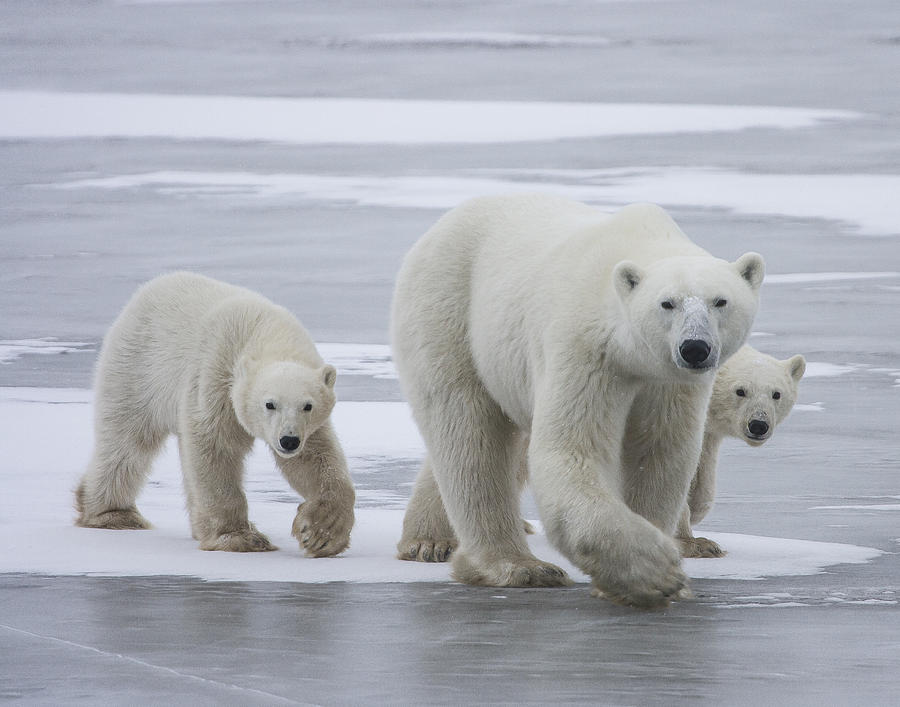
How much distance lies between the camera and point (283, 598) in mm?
4988

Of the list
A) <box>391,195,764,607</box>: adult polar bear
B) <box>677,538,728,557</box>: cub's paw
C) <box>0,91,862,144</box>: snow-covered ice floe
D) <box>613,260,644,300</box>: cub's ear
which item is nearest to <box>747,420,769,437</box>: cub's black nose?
<box>677,538,728,557</box>: cub's paw

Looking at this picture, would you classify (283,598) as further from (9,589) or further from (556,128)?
(556,128)

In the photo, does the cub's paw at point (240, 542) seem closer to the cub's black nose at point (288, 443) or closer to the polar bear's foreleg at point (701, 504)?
the cub's black nose at point (288, 443)

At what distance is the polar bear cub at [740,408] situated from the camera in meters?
6.31

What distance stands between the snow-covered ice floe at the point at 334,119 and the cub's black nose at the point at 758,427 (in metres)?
11.0

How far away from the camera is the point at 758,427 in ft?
20.8

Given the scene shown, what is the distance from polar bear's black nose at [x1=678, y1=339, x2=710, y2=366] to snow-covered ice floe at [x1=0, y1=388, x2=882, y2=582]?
43.0 inches

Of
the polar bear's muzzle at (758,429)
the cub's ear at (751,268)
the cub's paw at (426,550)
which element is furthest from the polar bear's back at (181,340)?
the cub's ear at (751,268)

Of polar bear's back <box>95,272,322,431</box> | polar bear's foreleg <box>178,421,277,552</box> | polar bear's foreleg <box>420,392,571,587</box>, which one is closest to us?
polar bear's foreleg <box>420,392,571,587</box>

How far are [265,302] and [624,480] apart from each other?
6.55 ft

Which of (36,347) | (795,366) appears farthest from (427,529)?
(36,347)

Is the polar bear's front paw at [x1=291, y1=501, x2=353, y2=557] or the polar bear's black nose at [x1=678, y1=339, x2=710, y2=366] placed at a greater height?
the polar bear's black nose at [x1=678, y1=339, x2=710, y2=366]

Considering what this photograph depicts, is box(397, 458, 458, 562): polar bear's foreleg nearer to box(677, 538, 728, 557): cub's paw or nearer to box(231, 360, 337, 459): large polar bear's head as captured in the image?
box(231, 360, 337, 459): large polar bear's head

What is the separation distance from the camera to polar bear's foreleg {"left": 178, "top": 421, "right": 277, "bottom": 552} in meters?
6.14
